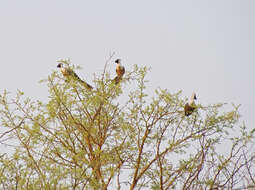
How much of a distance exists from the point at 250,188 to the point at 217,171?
0.40 m

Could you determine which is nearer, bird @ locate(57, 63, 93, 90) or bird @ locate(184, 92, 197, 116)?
bird @ locate(184, 92, 197, 116)

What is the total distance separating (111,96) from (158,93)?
2.14ft

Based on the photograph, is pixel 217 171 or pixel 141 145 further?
pixel 141 145

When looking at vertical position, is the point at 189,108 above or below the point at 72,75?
below

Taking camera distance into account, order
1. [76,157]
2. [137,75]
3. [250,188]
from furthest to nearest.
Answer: [137,75]
[76,157]
[250,188]

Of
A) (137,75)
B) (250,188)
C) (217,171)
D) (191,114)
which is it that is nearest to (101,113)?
(137,75)

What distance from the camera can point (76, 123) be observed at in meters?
5.93

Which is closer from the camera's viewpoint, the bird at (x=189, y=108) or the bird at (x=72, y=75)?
the bird at (x=189, y=108)

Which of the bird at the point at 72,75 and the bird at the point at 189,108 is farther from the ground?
the bird at the point at 72,75

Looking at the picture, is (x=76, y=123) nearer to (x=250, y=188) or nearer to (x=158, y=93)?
(x=158, y=93)

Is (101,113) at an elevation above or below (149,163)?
above

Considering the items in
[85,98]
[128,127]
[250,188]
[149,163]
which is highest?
[85,98]

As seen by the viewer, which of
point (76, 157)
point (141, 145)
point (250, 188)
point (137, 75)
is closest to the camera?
point (250, 188)

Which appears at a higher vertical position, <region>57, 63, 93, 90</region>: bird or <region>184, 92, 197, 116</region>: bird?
<region>57, 63, 93, 90</region>: bird
